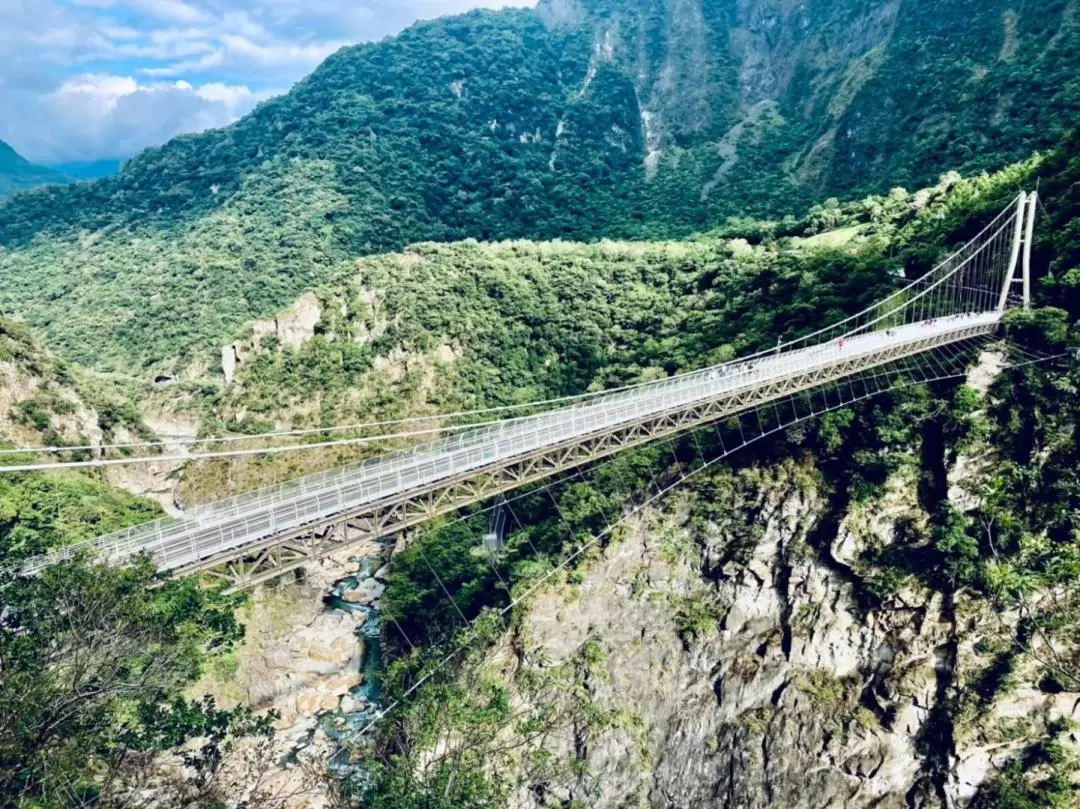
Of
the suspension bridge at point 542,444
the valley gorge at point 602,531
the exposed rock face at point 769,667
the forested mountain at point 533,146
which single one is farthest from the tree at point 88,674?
the forested mountain at point 533,146

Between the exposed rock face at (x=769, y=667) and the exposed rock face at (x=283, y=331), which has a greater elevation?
the exposed rock face at (x=283, y=331)

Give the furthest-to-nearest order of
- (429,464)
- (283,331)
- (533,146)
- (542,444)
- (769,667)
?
(533,146), (283,331), (769,667), (542,444), (429,464)

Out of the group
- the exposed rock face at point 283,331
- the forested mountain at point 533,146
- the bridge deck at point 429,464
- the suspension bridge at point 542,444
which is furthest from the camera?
the forested mountain at point 533,146

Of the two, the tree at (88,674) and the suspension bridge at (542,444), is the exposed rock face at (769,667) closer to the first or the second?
the suspension bridge at (542,444)

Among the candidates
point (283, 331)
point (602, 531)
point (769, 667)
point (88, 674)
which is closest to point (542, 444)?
point (602, 531)

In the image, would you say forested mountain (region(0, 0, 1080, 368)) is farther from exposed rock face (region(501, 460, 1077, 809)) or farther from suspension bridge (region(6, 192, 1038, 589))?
exposed rock face (region(501, 460, 1077, 809))

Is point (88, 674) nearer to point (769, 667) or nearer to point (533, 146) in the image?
point (769, 667)
